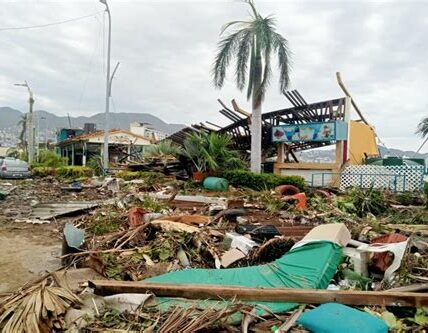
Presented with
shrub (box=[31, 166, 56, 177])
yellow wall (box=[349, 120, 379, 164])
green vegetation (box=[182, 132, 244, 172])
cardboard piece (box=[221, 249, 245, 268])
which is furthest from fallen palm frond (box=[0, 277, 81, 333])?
shrub (box=[31, 166, 56, 177])

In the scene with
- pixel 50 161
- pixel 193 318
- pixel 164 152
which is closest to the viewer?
pixel 193 318

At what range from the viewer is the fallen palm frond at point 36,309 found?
290cm

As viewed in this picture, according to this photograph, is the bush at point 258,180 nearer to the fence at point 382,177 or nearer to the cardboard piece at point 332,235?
the fence at point 382,177

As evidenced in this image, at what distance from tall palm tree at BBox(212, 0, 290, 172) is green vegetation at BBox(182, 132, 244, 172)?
2528 millimetres

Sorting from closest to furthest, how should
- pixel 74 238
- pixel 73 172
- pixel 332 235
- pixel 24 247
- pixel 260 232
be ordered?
1. pixel 332 235
2. pixel 74 238
3. pixel 260 232
4. pixel 24 247
5. pixel 73 172

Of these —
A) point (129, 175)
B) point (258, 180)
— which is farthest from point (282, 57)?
point (129, 175)

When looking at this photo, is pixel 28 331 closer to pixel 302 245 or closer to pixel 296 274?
pixel 296 274

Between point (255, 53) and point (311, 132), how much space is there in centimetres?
545

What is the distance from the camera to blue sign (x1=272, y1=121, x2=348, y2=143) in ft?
59.0

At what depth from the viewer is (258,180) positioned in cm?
1540

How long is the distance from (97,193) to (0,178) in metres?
10.4

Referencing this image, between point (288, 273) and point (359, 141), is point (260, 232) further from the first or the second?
point (359, 141)

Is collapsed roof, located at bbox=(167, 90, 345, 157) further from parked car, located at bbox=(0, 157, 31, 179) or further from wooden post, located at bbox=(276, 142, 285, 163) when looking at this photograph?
parked car, located at bbox=(0, 157, 31, 179)

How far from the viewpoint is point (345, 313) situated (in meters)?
2.79
